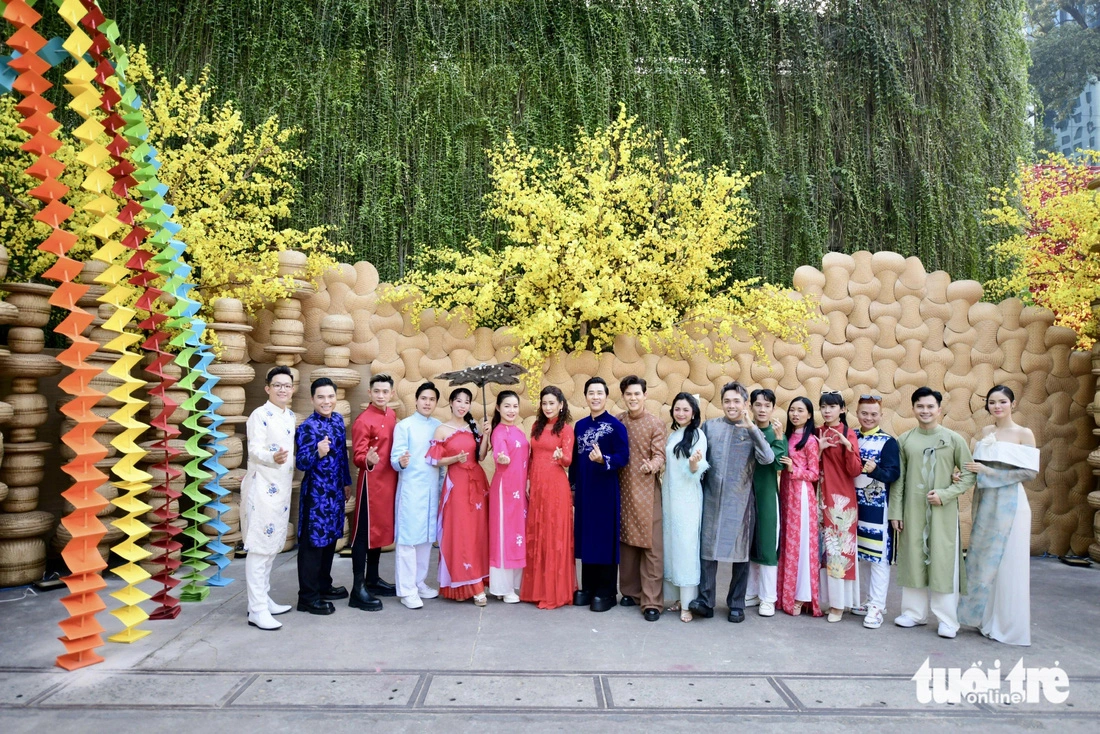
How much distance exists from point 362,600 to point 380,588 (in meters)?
0.33

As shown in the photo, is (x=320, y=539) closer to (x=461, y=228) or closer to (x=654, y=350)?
(x=654, y=350)

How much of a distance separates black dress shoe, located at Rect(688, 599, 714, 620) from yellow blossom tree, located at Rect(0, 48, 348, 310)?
12.8ft

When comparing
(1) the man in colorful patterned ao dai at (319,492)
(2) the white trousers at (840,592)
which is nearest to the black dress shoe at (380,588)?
(1) the man in colorful patterned ao dai at (319,492)

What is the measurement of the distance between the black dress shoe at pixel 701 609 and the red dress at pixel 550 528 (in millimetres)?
768

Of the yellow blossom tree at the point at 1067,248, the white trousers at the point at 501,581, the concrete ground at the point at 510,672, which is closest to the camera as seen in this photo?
the concrete ground at the point at 510,672

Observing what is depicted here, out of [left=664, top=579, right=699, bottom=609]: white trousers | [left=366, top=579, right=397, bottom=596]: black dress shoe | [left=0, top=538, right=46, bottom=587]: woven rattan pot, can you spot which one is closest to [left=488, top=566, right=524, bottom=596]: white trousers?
[left=366, top=579, right=397, bottom=596]: black dress shoe

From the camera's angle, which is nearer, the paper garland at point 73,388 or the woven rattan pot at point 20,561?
the paper garland at point 73,388

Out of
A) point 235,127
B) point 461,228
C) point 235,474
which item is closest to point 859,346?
point 461,228

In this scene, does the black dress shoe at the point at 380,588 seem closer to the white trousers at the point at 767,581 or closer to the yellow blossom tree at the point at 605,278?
the yellow blossom tree at the point at 605,278

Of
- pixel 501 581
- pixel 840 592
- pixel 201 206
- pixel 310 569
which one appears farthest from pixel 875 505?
pixel 201 206

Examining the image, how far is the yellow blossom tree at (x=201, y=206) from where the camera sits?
5652mm

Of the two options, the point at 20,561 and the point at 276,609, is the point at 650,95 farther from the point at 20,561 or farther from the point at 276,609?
the point at 20,561

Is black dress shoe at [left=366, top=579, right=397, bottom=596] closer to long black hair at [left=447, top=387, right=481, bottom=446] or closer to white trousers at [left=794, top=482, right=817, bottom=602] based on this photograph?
long black hair at [left=447, top=387, right=481, bottom=446]

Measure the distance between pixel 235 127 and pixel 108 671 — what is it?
14.7 feet
